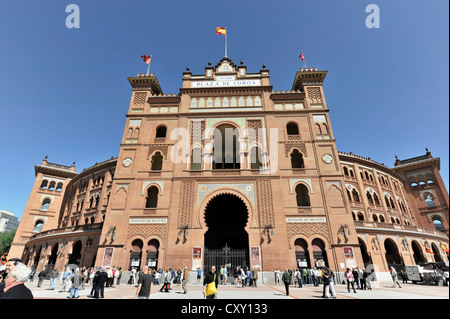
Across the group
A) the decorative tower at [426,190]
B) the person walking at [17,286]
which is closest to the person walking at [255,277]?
the person walking at [17,286]

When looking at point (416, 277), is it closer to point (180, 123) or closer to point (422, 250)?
point (422, 250)

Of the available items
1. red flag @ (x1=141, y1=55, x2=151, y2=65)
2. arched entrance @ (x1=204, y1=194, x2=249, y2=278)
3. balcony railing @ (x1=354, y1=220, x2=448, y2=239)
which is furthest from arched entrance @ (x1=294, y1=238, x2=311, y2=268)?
red flag @ (x1=141, y1=55, x2=151, y2=65)

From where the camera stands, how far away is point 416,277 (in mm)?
19328

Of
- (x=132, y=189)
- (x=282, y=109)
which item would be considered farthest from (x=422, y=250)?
(x=132, y=189)

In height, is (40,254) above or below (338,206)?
below

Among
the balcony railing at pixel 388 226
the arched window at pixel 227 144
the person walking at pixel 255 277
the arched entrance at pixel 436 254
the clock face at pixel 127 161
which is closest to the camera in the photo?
the person walking at pixel 255 277

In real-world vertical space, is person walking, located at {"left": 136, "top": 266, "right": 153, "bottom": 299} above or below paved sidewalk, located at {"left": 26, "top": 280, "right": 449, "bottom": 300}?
above

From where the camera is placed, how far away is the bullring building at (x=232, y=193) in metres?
18.9

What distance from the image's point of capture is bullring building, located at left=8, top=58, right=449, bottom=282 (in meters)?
18.9

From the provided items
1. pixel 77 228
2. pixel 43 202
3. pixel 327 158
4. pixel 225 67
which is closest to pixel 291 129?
pixel 327 158

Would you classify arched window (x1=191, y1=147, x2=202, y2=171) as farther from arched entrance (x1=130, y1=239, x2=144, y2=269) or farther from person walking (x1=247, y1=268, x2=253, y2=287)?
person walking (x1=247, y1=268, x2=253, y2=287)

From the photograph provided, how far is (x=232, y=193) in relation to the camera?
2066cm

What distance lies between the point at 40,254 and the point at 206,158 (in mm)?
26469

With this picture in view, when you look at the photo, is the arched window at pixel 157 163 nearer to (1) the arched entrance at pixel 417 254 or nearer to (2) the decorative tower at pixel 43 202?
(2) the decorative tower at pixel 43 202
